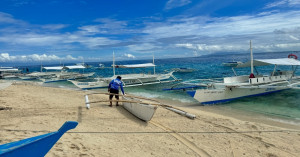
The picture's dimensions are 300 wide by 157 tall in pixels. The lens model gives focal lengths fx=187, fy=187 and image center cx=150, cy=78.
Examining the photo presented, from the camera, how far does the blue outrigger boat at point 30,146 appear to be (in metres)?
2.40

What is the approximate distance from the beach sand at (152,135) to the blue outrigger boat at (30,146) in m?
1.74

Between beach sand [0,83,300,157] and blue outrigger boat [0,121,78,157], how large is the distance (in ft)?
5.70

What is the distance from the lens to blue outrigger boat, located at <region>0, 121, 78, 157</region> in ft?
7.86

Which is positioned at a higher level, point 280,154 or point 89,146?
point 89,146

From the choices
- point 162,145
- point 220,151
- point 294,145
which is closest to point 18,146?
point 162,145

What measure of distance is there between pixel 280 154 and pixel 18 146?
6480 mm

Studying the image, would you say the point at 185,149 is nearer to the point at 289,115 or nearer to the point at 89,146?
the point at 89,146

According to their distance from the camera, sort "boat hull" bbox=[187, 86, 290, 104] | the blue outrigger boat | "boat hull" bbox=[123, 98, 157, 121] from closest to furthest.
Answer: the blue outrigger boat → "boat hull" bbox=[123, 98, 157, 121] → "boat hull" bbox=[187, 86, 290, 104]

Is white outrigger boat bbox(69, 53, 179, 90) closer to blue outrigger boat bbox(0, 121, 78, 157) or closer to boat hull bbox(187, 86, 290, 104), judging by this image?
boat hull bbox(187, 86, 290, 104)

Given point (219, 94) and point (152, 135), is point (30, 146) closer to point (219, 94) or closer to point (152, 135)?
point (152, 135)

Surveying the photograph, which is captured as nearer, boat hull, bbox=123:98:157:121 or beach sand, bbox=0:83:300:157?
beach sand, bbox=0:83:300:157

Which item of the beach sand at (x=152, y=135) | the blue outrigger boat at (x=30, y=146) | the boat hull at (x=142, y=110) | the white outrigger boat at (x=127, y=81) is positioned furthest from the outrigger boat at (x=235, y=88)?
the blue outrigger boat at (x=30, y=146)

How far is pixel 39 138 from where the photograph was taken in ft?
8.52

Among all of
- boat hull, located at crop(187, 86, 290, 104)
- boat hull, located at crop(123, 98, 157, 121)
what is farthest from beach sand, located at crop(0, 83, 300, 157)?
boat hull, located at crop(187, 86, 290, 104)
